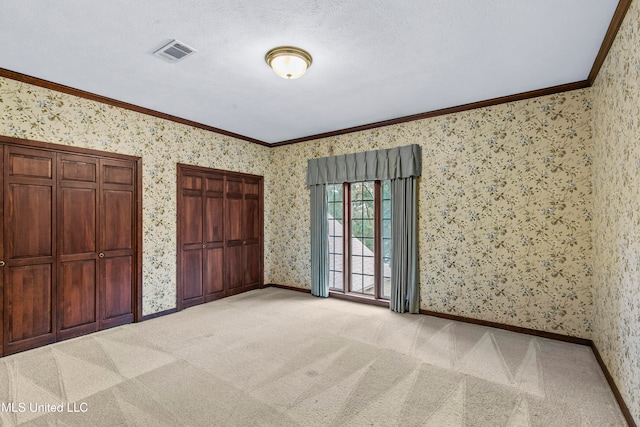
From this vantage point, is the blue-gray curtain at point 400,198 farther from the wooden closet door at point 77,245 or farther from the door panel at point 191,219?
the wooden closet door at point 77,245

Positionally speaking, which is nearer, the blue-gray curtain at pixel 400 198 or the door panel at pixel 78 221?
the door panel at pixel 78 221

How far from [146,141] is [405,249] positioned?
372cm

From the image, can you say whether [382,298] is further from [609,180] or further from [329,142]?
[609,180]

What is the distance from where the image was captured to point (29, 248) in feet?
10.3

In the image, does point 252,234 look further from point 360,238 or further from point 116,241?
point 116,241

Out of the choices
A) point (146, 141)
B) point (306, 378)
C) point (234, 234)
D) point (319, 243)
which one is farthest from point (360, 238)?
point (146, 141)

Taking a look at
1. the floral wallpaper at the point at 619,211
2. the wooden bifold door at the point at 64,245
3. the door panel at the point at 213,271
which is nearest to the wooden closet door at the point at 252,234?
the door panel at the point at 213,271

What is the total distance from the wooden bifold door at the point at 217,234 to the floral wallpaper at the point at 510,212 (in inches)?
99.9

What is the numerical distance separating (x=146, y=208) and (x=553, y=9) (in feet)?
14.7

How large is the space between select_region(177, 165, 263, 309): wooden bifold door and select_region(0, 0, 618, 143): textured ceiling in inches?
52.0

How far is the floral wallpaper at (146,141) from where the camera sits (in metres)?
3.12

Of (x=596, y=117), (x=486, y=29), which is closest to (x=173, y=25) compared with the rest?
→ (x=486, y=29)

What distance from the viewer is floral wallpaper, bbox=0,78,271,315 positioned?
312cm

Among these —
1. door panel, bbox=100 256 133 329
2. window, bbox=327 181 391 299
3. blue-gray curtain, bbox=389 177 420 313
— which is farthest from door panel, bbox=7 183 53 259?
blue-gray curtain, bbox=389 177 420 313
